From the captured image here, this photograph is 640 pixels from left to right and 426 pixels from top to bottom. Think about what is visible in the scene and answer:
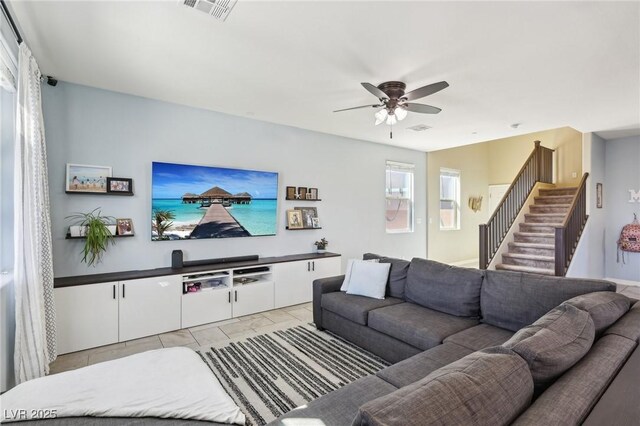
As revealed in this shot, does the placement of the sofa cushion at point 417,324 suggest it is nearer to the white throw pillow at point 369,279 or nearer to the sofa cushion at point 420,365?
the sofa cushion at point 420,365

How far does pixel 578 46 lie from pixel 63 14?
154 inches

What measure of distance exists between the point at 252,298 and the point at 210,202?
55.3 inches

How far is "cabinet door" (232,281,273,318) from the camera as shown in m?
4.03

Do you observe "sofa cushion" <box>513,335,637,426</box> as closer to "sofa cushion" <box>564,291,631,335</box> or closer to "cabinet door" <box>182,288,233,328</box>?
"sofa cushion" <box>564,291,631,335</box>

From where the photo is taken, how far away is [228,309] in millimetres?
3953

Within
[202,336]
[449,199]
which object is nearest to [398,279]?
[202,336]

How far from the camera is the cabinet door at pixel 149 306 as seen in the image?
10.8ft

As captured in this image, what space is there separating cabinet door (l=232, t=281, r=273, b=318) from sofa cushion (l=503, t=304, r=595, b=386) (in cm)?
335

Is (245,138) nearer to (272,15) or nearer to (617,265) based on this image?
(272,15)

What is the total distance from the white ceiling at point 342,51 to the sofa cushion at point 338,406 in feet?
7.64

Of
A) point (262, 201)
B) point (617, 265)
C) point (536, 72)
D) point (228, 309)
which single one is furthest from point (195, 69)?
point (617, 265)

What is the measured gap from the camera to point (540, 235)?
18.7 feet

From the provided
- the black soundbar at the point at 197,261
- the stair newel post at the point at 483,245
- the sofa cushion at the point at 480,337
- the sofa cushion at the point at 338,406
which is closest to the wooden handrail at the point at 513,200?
the stair newel post at the point at 483,245

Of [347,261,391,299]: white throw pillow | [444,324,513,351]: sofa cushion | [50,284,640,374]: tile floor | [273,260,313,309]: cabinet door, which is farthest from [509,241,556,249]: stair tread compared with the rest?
[50,284,640,374]: tile floor
